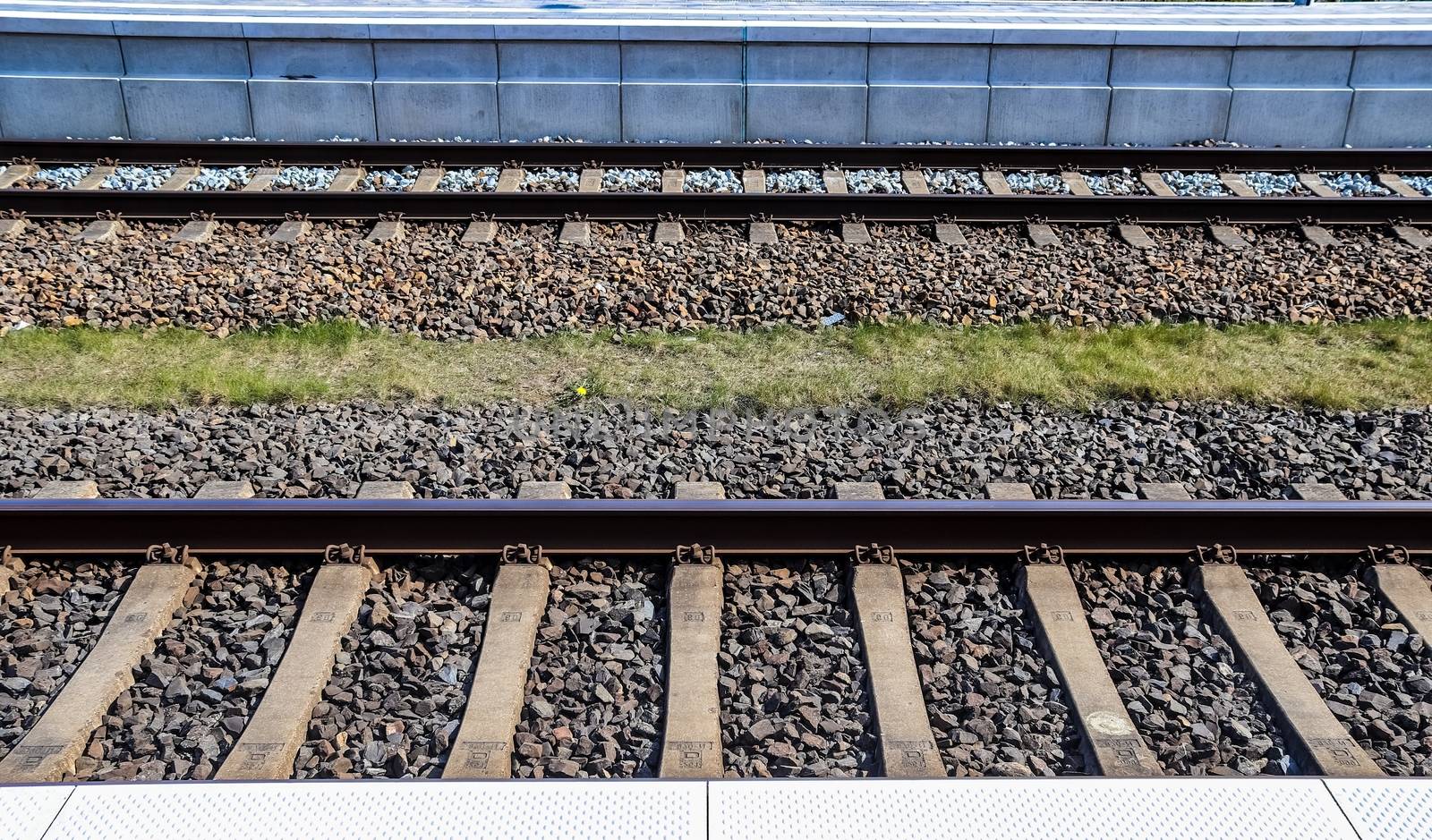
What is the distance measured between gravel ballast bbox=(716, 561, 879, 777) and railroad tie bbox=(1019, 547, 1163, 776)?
2.46 ft

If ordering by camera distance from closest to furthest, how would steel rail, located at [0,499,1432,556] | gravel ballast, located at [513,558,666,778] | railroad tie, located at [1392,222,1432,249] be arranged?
gravel ballast, located at [513,558,666,778]
steel rail, located at [0,499,1432,556]
railroad tie, located at [1392,222,1432,249]

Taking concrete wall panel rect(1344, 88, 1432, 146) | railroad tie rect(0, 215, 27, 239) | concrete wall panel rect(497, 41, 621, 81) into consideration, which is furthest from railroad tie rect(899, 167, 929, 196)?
railroad tie rect(0, 215, 27, 239)

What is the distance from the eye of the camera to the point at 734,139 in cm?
1188

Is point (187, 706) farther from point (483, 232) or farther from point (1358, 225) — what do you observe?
point (1358, 225)

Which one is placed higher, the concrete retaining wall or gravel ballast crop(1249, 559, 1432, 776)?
the concrete retaining wall

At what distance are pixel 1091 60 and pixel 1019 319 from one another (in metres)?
4.82

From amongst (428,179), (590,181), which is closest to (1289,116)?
(590,181)

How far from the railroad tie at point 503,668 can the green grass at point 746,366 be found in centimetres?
188

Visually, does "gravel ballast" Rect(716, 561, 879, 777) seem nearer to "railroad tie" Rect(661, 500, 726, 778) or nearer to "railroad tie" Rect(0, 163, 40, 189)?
"railroad tie" Rect(661, 500, 726, 778)

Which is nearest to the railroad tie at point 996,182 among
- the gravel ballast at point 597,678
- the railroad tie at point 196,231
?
the gravel ballast at point 597,678

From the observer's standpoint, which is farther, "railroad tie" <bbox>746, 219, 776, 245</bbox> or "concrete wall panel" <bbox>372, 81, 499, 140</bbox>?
"concrete wall panel" <bbox>372, 81, 499, 140</bbox>

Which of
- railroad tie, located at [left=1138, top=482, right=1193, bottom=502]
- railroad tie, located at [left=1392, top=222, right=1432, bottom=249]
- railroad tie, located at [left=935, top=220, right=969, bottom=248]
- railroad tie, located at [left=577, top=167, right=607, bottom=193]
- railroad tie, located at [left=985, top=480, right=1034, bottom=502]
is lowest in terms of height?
railroad tie, located at [left=985, top=480, right=1034, bottom=502]

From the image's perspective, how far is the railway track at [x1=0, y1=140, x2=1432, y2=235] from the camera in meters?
9.79

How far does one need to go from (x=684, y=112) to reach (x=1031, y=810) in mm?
9177
